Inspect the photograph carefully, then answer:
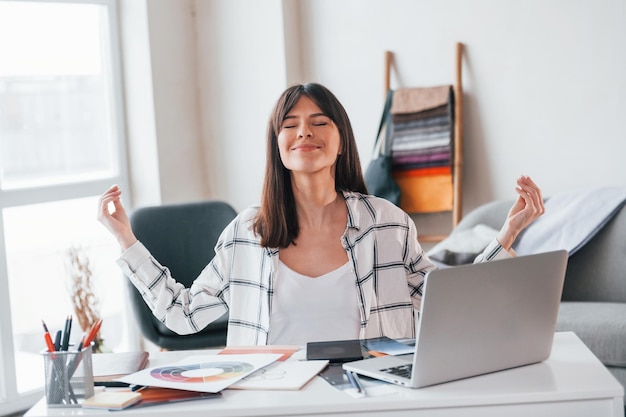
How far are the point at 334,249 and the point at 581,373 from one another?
709 mm

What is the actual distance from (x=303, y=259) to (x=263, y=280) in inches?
4.1

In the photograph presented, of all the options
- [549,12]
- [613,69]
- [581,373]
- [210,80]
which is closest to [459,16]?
[549,12]

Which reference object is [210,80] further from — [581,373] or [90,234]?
[581,373]

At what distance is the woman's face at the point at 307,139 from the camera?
76.8 inches

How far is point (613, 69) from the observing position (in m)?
3.31

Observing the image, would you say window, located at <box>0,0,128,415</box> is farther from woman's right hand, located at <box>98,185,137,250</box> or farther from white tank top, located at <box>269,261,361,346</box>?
white tank top, located at <box>269,261,361,346</box>

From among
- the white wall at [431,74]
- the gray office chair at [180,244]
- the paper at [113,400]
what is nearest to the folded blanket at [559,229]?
the white wall at [431,74]

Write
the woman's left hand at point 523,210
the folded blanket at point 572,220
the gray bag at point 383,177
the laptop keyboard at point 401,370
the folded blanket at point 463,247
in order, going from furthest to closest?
the gray bag at point 383,177, the folded blanket at point 463,247, the folded blanket at point 572,220, the woman's left hand at point 523,210, the laptop keyboard at point 401,370

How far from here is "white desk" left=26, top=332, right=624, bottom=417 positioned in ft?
4.30

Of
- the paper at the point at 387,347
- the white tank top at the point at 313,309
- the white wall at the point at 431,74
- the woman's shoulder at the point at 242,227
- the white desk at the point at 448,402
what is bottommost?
the white desk at the point at 448,402

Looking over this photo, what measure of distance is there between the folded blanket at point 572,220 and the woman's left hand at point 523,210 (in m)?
1.44

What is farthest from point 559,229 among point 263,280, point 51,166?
point 51,166

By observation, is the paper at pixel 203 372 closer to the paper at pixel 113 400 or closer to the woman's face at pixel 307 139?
the paper at pixel 113 400

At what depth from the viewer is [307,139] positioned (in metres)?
1.96
